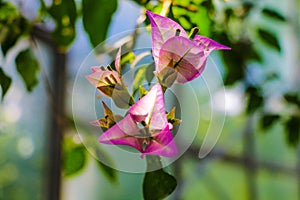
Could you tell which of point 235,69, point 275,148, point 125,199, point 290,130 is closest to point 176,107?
point 235,69

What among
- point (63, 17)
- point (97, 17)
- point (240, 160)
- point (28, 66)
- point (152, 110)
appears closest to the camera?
point (152, 110)

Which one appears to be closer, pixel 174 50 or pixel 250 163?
pixel 174 50

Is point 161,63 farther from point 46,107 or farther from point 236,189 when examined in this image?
point 236,189

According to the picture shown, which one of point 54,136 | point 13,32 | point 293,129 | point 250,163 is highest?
point 13,32

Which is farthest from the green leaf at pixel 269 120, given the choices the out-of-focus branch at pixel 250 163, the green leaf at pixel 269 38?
the out-of-focus branch at pixel 250 163

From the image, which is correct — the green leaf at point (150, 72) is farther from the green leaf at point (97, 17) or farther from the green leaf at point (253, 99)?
the green leaf at point (253, 99)

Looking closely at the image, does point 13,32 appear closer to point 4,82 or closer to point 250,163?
point 4,82

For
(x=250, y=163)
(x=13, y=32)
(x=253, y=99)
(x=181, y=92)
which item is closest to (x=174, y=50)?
(x=181, y=92)
